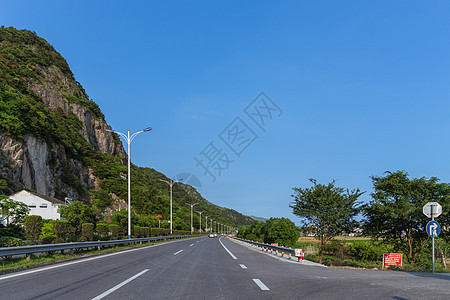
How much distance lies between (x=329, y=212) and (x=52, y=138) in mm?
77723

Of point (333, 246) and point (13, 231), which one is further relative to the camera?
point (13, 231)

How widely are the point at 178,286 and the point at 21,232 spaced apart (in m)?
→ 36.0

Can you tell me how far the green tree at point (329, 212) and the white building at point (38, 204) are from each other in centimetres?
4673

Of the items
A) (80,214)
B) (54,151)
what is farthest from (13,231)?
(54,151)

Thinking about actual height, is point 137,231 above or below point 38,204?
below

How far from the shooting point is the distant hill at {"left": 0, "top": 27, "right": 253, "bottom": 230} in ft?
225

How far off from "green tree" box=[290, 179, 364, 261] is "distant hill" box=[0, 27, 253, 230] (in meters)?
51.2

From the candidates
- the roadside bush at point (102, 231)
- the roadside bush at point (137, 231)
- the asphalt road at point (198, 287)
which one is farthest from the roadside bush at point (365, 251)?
the asphalt road at point (198, 287)

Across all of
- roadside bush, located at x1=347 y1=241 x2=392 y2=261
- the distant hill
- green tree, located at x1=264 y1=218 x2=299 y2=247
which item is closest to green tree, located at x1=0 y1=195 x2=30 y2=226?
the distant hill

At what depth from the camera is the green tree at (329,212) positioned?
26.3m

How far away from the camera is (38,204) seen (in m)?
59.5

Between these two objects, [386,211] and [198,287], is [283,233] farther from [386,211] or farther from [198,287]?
[198,287]

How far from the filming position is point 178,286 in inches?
343

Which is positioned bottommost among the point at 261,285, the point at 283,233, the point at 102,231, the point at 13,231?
the point at 283,233
